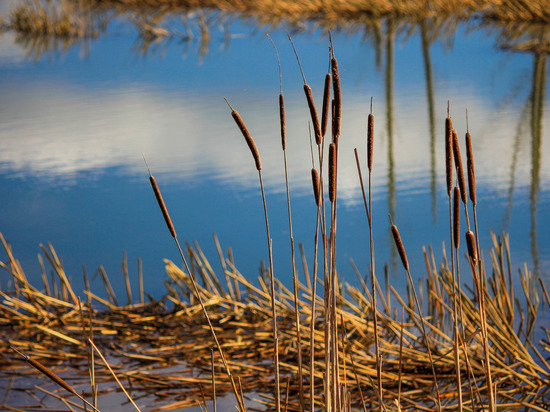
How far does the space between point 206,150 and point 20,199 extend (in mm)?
770

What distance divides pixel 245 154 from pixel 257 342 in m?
1.63

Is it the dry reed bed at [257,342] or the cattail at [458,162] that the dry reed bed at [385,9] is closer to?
the dry reed bed at [257,342]

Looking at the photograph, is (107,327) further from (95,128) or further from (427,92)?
(427,92)

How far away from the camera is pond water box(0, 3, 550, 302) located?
82.0 inches

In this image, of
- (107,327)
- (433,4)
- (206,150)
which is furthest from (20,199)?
(433,4)

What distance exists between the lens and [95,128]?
A: 3.36 metres

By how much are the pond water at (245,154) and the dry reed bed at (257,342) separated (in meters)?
0.28

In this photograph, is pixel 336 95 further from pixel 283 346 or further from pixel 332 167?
pixel 283 346

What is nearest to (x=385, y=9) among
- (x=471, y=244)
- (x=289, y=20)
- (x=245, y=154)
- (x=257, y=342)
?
(x=289, y=20)

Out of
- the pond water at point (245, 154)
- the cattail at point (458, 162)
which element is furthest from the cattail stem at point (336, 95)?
the pond water at point (245, 154)

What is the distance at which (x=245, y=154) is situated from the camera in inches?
114

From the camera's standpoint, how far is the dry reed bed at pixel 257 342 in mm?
1158

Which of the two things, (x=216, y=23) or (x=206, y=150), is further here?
(x=216, y=23)

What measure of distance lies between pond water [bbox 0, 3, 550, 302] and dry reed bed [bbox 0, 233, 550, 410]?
28 cm
